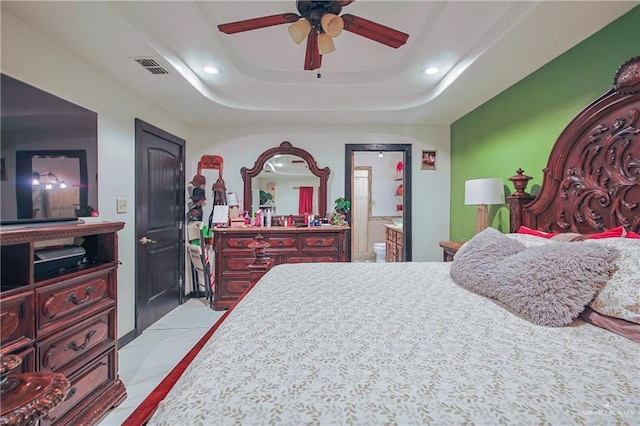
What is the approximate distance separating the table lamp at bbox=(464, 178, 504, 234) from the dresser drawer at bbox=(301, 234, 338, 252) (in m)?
1.47

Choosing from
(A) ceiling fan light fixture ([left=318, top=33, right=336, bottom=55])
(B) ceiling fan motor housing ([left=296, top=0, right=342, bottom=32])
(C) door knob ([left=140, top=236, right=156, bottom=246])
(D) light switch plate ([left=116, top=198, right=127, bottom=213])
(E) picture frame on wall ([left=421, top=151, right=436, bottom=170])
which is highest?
(B) ceiling fan motor housing ([left=296, top=0, right=342, bottom=32])

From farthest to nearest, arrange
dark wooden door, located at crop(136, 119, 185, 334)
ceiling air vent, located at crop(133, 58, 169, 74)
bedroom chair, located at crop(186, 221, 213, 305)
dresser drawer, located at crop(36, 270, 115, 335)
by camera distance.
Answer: bedroom chair, located at crop(186, 221, 213, 305) → dark wooden door, located at crop(136, 119, 185, 334) → ceiling air vent, located at crop(133, 58, 169, 74) → dresser drawer, located at crop(36, 270, 115, 335)

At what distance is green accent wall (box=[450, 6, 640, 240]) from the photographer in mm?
1633

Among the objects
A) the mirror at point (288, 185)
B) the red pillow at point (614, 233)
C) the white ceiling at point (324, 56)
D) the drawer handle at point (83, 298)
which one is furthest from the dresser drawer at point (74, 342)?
the red pillow at point (614, 233)

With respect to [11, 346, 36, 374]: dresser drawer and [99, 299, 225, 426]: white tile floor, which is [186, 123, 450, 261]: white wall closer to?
→ [99, 299, 225, 426]: white tile floor

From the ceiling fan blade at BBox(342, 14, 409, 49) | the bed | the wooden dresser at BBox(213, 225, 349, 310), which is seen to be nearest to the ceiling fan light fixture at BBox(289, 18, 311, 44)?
the ceiling fan blade at BBox(342, 14, 409, 49)

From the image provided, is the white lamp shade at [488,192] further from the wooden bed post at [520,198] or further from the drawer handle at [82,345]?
the drawer handle at [82,345]

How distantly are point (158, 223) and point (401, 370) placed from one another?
9.74 feet

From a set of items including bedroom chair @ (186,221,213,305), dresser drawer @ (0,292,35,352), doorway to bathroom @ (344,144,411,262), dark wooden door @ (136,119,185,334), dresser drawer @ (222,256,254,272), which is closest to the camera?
dresser drawer @ (0,292,35,352)

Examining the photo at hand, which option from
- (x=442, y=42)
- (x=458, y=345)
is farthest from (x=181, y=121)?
(x=458, y=345)

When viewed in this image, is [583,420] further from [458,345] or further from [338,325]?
[338,325]

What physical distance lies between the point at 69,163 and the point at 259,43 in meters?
1.55

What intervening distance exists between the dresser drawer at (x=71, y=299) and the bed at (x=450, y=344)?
0.88m

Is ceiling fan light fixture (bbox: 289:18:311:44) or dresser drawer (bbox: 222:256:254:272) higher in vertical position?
ceiling fan light fixture (bbox: 289:18:311:44)
